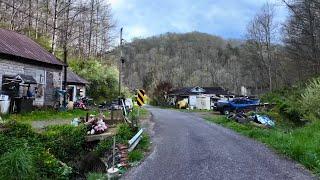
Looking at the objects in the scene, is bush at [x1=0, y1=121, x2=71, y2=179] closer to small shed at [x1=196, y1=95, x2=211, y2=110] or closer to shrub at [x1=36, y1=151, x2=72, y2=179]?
shrub at [x1=36, y1=151, x2=72, y2=179]

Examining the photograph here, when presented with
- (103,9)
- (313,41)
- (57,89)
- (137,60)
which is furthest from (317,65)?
(137,60)

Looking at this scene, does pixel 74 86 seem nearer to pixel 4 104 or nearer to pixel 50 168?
pixel 4 104

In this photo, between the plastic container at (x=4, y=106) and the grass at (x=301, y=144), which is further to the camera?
the plastic container at (x=4, y=106)

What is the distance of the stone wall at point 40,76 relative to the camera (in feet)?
85.2

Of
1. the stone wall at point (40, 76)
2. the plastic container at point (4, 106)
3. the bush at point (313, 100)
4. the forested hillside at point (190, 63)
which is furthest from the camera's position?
the forested hillside at point (190, 63)

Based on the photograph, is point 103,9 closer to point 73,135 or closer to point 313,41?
point 313,41

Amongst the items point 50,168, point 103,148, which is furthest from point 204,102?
point 50,168

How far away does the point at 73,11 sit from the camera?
50812mm

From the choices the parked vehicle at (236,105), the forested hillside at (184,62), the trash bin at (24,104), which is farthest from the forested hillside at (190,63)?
the trash bin at (24,104)

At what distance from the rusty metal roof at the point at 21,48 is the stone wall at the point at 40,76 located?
587 millimetres

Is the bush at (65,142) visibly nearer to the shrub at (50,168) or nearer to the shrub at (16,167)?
the shrub at (50,168)

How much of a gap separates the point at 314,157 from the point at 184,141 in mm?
5995

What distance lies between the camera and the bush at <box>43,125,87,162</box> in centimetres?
1508

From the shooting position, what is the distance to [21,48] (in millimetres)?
29203
